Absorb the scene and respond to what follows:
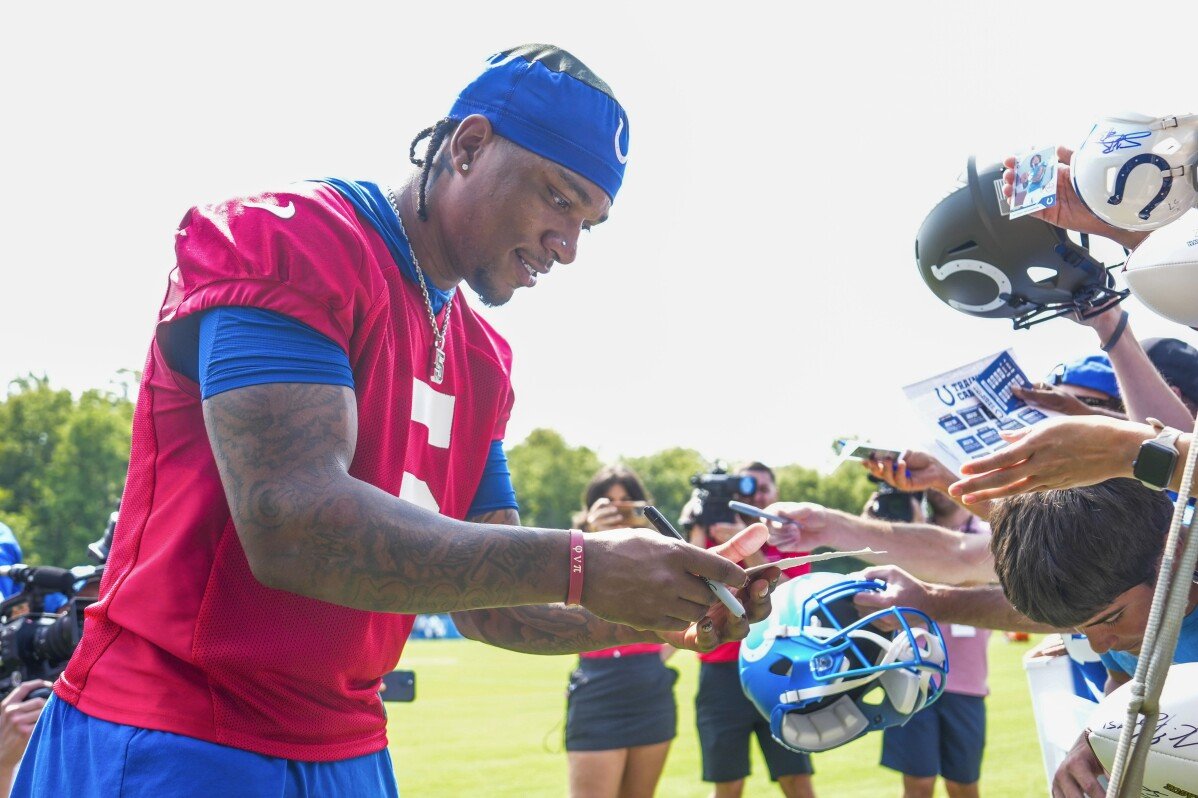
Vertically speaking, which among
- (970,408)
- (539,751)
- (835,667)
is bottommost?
(539,751)

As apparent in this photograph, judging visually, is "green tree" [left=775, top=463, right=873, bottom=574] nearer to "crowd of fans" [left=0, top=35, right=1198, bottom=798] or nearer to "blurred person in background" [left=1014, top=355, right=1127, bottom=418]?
"blurred person in background" [left=1014, top=355, right=1127, bottom=418]

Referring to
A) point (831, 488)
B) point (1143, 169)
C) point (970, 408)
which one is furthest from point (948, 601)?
point (831, 488)

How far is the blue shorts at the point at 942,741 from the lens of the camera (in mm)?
7512

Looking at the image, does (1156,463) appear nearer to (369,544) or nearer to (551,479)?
(369,544)

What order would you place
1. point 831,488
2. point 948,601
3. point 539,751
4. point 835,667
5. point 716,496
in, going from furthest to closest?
point 831,488, point 539,751, point 716,496, point 948,601, point 835,667

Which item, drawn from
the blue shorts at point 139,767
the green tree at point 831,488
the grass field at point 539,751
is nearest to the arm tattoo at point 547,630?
the blue shorts at point 139,767

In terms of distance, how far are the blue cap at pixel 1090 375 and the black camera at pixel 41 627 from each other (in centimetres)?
412

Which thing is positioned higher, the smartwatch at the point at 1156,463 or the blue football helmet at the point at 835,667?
the smartwatch at the point at 1156,463

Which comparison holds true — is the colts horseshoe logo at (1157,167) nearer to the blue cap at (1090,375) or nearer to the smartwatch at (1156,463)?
the smartwatch at (1156,463)

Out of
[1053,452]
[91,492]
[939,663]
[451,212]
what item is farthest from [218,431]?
[91,492]

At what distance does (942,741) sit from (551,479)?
2941 inches

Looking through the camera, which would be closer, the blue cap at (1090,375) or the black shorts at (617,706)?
the blue cap at (1090,375)

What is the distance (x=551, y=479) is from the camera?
82.1 meters

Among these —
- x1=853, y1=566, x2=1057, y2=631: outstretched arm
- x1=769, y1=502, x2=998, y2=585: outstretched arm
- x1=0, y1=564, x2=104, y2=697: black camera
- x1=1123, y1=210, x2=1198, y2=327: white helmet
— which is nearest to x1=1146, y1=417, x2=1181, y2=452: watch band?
x1=1123, y1=210, x2=1198, y2=327: white helmet
